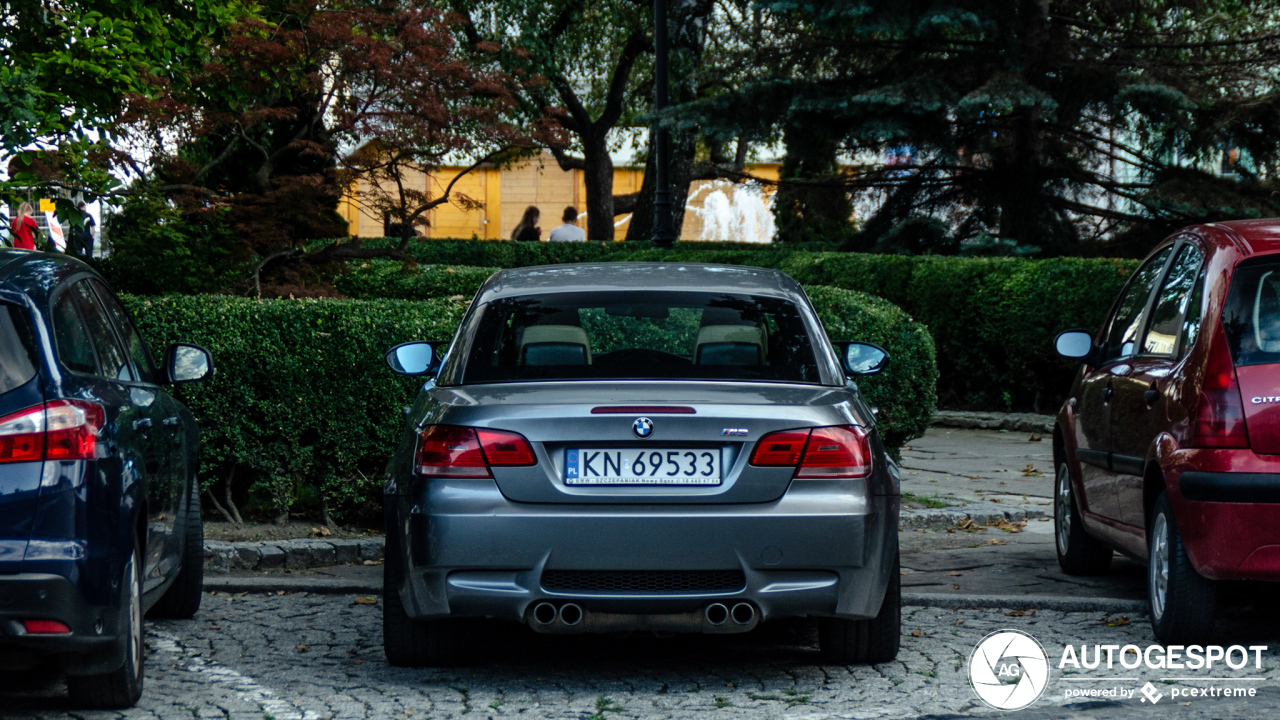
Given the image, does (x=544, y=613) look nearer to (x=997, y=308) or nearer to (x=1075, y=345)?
(x=1075, y=345)

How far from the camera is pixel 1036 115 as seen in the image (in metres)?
17.1

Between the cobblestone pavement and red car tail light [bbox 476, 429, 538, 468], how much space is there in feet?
2.65

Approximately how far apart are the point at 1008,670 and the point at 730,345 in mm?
1566

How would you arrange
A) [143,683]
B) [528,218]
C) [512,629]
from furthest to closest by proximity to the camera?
1. [528,218]
2. [512,629]
3. [143,683]

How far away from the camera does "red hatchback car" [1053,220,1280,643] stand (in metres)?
5.24

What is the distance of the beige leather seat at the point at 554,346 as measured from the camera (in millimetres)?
5660

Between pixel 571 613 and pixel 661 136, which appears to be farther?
pixel 661 136

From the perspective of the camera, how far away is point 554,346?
5691mm

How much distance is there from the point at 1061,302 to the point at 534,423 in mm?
10453

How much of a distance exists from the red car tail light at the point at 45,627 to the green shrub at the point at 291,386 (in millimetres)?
3618

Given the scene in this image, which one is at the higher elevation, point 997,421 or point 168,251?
point 168,251

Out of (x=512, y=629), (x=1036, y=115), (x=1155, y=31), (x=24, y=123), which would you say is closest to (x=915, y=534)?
(x=512, y=629)

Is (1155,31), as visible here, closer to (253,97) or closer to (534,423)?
(253,97)

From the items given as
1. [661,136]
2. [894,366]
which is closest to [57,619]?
[894,366]
